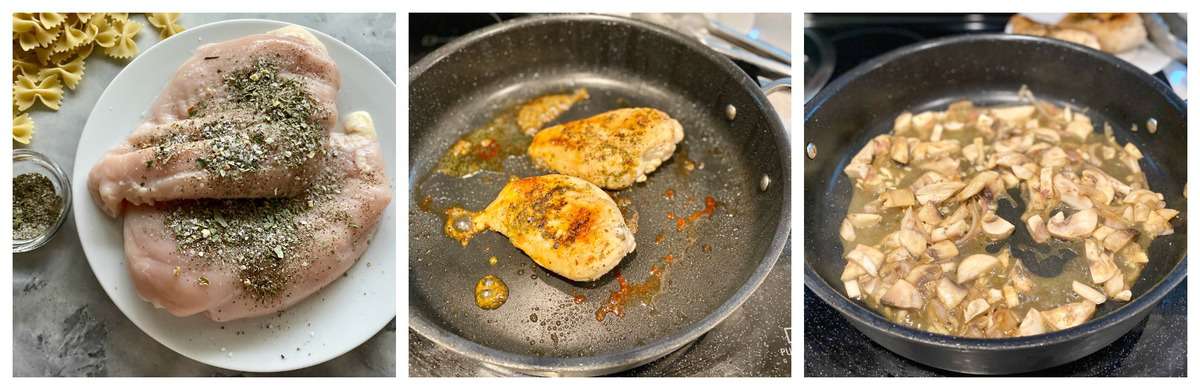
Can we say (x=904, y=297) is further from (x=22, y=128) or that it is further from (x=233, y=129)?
(x=22, y=128)

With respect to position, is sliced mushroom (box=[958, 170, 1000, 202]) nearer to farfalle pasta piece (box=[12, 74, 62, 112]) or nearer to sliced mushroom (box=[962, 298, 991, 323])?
sliced mushroom (box=[962, 298, 991, 323])

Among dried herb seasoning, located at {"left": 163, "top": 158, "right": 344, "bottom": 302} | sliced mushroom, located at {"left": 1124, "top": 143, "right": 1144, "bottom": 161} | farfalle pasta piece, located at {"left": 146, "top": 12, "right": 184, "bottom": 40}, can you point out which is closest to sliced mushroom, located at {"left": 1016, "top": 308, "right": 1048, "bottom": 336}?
sliced mushroom, located at {"left": 1124, "top": 143, "right": 1144, "bottom": 161}

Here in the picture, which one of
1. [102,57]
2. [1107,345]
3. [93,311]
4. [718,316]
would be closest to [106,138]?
[102,57]

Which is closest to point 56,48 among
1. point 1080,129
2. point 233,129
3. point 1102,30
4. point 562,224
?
point 233,129

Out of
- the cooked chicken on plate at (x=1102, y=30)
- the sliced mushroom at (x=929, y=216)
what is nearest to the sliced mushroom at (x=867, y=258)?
the sliced mushroom at (x=929, y=216)

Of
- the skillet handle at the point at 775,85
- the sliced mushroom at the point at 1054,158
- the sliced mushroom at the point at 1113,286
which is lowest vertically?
the sliced mushroom at the point at 1113,286

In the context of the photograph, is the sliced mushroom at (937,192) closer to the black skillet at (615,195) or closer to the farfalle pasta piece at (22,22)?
the black skillet at (615,195)
